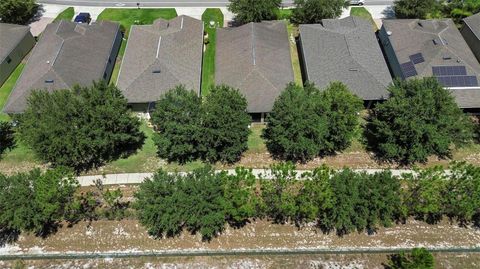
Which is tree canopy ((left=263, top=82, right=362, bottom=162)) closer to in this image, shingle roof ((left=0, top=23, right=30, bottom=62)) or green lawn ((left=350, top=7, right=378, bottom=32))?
green lawn ((left=350, top=7, right=378, bottom=32))

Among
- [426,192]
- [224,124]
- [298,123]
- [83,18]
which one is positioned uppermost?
[83,18]

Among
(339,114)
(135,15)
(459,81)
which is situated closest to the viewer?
(339,114)

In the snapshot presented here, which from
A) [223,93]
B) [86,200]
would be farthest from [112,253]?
[223,93]

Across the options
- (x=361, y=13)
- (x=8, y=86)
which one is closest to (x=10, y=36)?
(x=8, y=86)

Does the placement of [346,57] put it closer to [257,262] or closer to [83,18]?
[257,262]

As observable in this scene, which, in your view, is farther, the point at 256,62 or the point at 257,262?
the point at 256,62

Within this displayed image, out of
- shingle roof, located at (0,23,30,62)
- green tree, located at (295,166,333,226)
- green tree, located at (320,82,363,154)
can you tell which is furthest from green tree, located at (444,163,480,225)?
shingle roof, located at (0,23,30,62)
